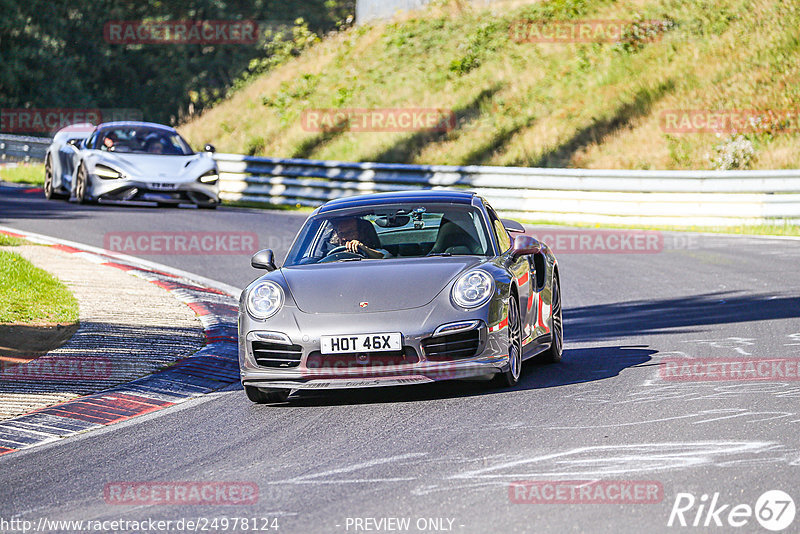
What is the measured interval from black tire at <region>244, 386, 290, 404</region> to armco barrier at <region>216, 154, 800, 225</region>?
1381 cm

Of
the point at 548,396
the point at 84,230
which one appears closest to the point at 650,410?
the point at 548,396

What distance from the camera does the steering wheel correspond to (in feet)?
28.8

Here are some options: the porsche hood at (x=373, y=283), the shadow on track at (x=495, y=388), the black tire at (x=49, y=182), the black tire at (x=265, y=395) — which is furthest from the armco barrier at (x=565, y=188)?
the black tire at (x=265, y=395)

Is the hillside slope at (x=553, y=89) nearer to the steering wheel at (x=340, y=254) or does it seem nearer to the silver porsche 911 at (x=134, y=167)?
the silver porsche 911 at (x=134, y=167)

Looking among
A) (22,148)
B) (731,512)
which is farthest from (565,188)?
(22,148)

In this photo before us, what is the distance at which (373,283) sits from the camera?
8039 millimetres

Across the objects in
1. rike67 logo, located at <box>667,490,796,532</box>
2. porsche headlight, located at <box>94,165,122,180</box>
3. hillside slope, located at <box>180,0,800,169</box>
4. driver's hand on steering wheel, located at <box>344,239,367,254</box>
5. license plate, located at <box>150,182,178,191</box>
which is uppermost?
hillside slope, located at <box>180,0,800,169</box>

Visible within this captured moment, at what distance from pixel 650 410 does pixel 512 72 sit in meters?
26.0

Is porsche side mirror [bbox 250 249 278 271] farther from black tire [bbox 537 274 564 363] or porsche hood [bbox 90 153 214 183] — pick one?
porsche hood [bbox 90 153 214 183]

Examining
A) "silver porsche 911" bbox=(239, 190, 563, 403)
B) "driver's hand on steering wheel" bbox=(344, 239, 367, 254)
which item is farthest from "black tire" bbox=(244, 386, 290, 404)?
"driver's hand on steering wheel" bbox=(344, 239, 367, 254)

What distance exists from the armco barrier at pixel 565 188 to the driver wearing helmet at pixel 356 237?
12866mm

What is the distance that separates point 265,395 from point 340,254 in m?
1.18

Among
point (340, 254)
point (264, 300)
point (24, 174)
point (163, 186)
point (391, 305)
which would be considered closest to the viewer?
point (391, 305)

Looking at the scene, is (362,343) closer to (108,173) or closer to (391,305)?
(391,305)
